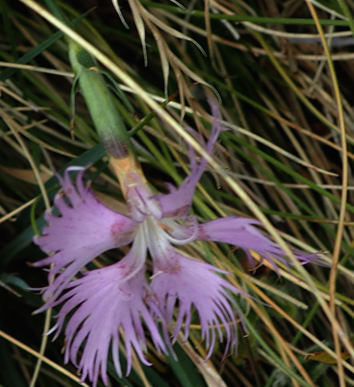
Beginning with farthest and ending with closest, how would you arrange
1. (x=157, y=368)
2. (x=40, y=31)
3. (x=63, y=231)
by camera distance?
(x=40, y=31) → (x=157, y=368) → (x=63, y=231)

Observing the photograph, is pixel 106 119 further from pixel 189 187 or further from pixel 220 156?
pixel 220 156

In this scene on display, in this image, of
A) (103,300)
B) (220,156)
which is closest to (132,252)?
(103,300)

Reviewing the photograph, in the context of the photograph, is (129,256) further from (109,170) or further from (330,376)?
(330,376)

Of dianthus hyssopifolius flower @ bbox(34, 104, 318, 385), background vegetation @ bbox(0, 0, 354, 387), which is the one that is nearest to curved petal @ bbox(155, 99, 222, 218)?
dianthus hyssopifolius flower @ bbox(34, 104, 318, 385)

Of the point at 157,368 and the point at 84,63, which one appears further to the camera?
the point at 157,368

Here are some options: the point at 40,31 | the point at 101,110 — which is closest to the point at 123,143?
the point at 101,110

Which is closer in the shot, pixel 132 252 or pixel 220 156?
pixel 132 252

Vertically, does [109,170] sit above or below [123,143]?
below
